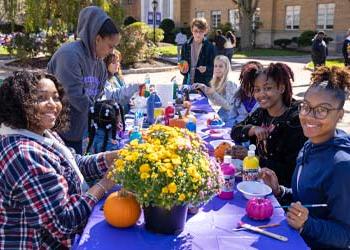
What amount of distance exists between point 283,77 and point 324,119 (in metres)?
1.02

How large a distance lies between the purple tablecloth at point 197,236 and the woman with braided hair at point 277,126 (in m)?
0.95

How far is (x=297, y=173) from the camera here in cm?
243

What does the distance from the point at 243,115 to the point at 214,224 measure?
8.22 feet

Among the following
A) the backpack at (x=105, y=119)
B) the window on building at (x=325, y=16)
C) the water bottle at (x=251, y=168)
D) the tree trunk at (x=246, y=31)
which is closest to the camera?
the water bottle at (x=251, y=168)

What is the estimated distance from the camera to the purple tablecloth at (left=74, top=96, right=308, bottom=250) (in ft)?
6.02

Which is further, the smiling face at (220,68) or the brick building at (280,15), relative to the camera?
the brick building at (280,15)

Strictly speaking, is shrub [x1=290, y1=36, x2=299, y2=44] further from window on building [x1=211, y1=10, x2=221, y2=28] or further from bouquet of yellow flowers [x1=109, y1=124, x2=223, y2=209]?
bouquet of yellow flowers [x1=109, y1=124, x2=223, y2=209]

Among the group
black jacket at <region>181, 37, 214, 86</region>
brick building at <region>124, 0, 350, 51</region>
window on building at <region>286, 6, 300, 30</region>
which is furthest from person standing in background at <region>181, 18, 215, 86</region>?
window on building at <region>286, 6, 300, 30</region>

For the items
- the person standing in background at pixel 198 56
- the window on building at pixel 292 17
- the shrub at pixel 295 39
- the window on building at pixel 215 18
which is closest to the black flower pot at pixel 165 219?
the person standing in background at pixel 198 56

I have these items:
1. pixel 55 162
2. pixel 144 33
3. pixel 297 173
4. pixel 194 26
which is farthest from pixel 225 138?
pixel 144 33

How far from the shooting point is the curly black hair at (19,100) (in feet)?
6.62

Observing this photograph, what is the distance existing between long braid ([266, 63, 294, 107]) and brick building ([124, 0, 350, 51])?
25957 millimetres

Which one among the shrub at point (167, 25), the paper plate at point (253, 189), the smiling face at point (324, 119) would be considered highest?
the shrub at point (167, 25)

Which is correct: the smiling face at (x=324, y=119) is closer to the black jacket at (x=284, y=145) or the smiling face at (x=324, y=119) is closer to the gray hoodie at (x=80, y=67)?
the black jacket at (x=284, y=145)
